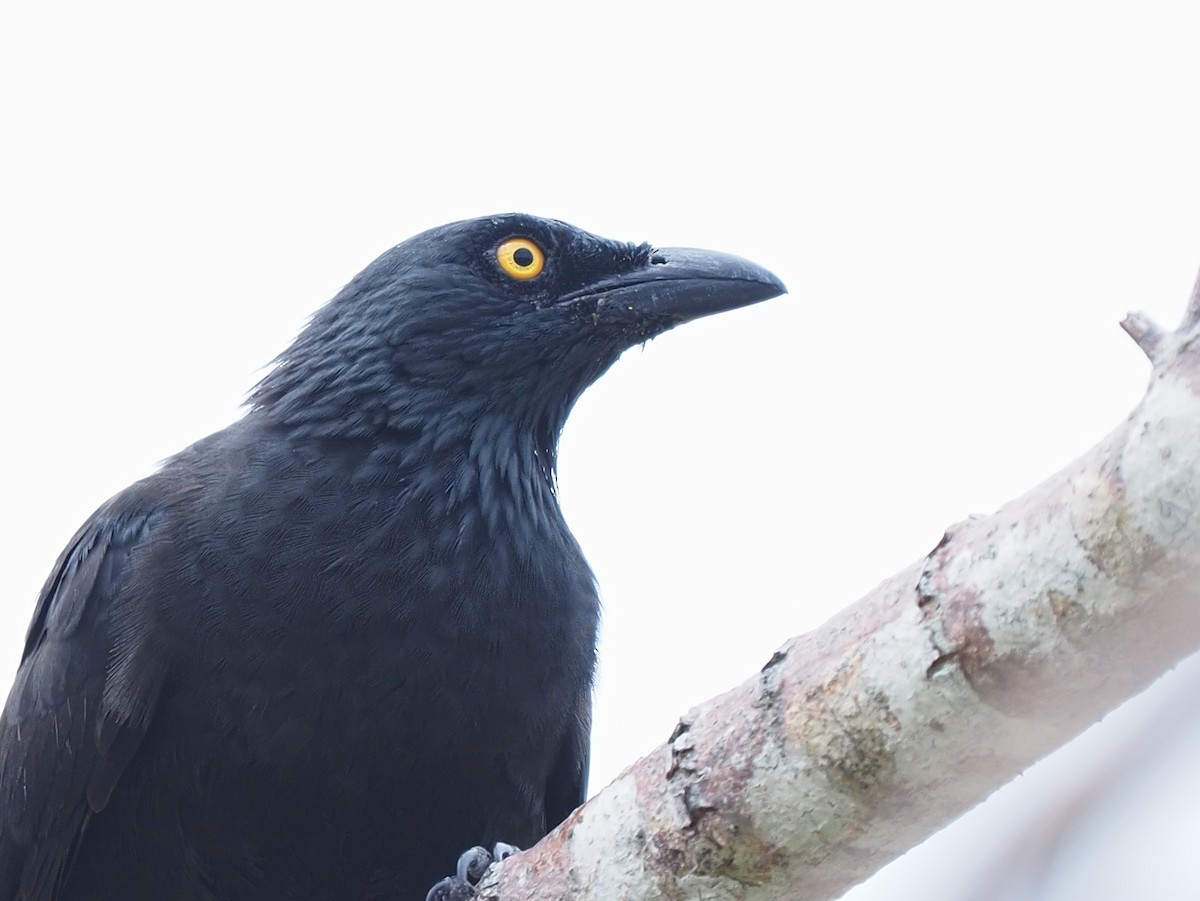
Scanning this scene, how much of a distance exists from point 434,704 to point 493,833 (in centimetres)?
61

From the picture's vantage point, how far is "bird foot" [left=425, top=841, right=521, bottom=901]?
430 centimetres

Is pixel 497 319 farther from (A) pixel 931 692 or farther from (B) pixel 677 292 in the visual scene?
(A) pixel 931 692

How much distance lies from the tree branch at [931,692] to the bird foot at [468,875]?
0.70m

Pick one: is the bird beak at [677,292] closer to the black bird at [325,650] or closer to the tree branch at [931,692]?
the black bird at [325,650]

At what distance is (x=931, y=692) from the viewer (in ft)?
9.11

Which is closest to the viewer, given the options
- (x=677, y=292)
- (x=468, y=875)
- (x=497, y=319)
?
(x=468, y=875)

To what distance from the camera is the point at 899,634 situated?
2852 mm

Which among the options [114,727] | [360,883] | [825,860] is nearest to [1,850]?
[114,727]

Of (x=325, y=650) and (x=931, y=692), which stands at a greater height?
(x=325, y=650)

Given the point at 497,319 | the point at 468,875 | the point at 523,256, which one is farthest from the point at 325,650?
the point at 523,256

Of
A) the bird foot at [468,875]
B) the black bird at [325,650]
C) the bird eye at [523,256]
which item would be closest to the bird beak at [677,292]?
the bird eye at [523,256]

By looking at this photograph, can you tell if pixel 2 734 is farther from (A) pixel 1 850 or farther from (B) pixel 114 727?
(B) pixel 114 727

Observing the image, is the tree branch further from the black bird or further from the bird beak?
the bird beak

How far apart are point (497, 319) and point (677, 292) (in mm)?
745
